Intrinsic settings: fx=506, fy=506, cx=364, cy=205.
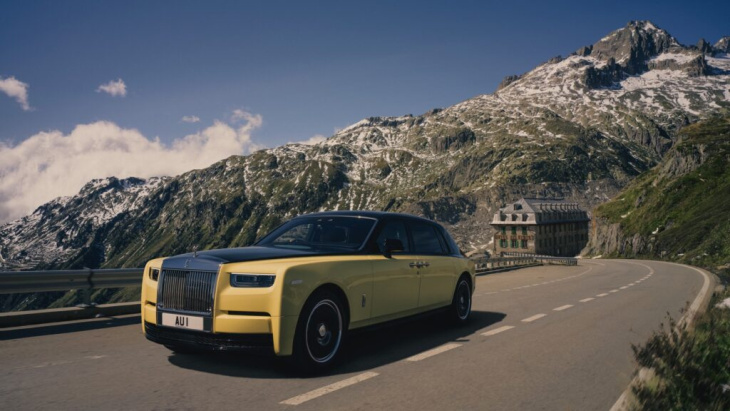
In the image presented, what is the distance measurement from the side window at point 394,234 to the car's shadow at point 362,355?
112 cm

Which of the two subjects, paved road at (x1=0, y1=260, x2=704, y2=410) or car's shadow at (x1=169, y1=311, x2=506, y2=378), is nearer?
paved road at (x1=0, y1=260, x2=704, y2=410)

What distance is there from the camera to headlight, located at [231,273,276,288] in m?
5.14

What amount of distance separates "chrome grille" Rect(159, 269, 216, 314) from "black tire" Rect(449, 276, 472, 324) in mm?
4726

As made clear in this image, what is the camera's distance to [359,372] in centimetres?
554

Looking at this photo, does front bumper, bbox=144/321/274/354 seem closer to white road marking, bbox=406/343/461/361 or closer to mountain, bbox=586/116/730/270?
white road marking, bbox=406/343/461/361

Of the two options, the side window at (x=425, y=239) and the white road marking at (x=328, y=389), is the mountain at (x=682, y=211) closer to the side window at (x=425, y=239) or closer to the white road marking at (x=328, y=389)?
the side window at (x=425, y=239)

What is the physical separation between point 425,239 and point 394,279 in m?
1.64

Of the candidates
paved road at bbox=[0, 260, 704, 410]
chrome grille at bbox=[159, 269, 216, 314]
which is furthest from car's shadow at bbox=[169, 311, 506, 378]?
chrome grille at bbox=[159, 269, 216, 314]

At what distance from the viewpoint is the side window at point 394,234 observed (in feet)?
22.9

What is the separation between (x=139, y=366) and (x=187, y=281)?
1.25m

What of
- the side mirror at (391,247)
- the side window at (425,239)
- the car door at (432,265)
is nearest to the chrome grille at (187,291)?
the side mirror at (391,247)

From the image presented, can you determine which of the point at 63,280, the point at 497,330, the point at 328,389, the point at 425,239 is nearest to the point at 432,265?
the point at 425,239

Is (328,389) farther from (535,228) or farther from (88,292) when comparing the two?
(535,228)

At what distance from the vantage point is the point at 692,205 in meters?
57.7
